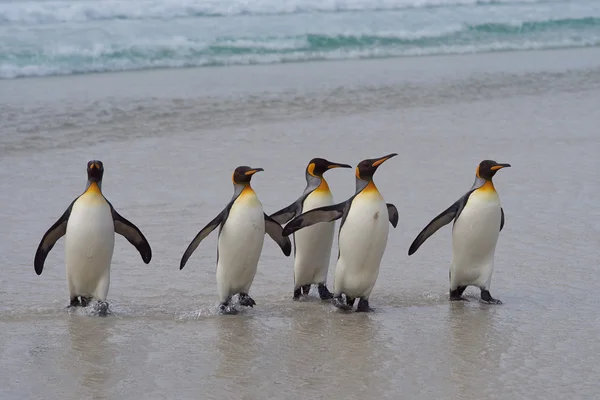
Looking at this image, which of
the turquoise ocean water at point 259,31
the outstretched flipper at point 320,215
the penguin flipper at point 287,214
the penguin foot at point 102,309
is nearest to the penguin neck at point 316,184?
the penguin flipper at point 287,214

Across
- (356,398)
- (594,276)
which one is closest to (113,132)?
(594,276)

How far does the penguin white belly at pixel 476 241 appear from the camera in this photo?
5.49 m

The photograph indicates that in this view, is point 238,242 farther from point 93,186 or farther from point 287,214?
point 93,186

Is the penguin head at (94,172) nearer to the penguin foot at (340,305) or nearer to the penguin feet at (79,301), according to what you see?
the penguin feet at (79,301)

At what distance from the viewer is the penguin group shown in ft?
17.2

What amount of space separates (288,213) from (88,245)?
45.8 inches

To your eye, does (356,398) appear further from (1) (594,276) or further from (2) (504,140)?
(2) (504,140)

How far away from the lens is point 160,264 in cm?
615

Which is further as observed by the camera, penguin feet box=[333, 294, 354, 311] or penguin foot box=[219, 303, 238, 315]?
penguin feet box=[333, 294, 354, 311]

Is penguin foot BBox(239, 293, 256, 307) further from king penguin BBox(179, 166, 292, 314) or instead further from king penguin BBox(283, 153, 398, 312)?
king penguin BBox(283, 153, 398, 312)

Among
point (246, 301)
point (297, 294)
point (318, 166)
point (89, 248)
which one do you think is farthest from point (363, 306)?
point (89, 248)

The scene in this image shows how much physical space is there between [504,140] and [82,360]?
6372mm

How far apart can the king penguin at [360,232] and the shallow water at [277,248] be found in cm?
16

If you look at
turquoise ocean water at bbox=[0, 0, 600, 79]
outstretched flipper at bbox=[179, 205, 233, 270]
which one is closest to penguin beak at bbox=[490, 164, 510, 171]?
outstretched flipper at bbox=[179, 205, 233, 270]
